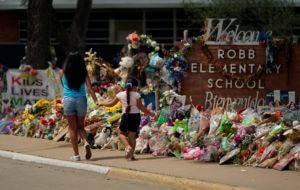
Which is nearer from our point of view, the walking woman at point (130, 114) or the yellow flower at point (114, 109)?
the walking woman at point (130, 114)

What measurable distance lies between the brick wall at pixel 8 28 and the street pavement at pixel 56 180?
74.1ft

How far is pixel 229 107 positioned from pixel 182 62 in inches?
52.3

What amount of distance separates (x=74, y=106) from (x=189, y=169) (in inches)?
90.3

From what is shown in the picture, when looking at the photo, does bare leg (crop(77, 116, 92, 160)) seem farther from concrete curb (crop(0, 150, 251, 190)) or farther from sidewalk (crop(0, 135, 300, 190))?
concrete curb (crop(0, 150, 251, 190))

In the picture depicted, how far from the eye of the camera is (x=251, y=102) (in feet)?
45.8

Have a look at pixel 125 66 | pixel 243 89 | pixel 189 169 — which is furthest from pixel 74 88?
pixel 243 89

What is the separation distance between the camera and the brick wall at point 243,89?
13.7 m

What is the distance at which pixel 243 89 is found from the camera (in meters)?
14.0

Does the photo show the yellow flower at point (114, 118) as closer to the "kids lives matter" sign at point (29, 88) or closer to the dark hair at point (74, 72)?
the dark hair at point (74, 72)

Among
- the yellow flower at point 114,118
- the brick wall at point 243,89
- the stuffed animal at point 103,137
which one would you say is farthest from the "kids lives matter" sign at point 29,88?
the brick wall at point 243,89

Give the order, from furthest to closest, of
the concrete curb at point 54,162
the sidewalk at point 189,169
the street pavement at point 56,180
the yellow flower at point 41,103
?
the yellow flower at point 41,103
the concrete curb at point 54,162
the street pavement at point 56,180
the sidewalk at point 189,169

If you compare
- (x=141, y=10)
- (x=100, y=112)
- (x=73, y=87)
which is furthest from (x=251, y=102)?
(x=141, y=10)

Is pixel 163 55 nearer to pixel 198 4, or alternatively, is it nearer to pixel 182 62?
pixel 182 62

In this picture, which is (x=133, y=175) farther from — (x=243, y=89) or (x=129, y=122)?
(x=243, y=89)
